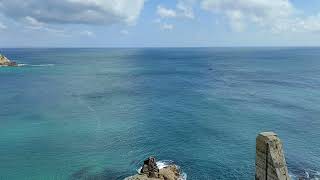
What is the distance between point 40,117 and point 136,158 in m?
35.8

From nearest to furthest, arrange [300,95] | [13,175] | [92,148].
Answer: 1. [13,175]
2. [92,148]
3. [300,95]

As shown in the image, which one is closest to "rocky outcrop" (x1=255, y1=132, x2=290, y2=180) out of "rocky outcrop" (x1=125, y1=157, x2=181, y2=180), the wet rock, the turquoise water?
"rocky outcrop" (x1=125, y1=157, x2=181, y2=180)

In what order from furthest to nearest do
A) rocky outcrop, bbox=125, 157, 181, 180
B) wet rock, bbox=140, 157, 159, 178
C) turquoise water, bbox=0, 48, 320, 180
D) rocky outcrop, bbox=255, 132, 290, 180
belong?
1. turquoise water, bbox=0, 48, 320, 180
2. wet rock, bbox=140, 157, 159, 178
3. rocky outcrop, bbox=125, 157, 181, 180
4. rocky outcrop, bbox=255, 132, 290, 180

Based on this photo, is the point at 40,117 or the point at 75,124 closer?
the point at 75,124

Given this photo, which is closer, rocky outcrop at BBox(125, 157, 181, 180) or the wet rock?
→ rocky outcrop at BBox(125, 157, 181, 180)

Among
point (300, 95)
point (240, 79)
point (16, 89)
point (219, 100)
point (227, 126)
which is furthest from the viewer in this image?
point (240, 79)

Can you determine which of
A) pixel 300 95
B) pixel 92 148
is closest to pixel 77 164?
pixel 92 148

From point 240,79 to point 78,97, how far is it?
74.6m

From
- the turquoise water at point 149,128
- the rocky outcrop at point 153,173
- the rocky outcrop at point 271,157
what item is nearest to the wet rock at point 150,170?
the rocky outcrop at point 153,173

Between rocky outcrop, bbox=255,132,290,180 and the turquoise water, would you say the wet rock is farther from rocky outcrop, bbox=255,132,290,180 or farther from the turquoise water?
rocky outcrop, bbox=255,132,290,180

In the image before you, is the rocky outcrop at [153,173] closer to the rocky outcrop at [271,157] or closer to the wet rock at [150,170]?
the wet rock at [150,170]

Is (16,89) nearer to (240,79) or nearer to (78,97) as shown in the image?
(78,97)

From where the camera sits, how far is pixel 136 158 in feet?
200

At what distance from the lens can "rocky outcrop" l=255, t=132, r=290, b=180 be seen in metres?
21.1
